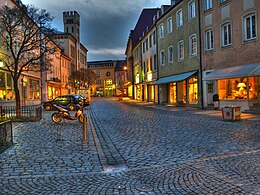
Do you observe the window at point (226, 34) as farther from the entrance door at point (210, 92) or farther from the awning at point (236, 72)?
the entrance door at point (210, 92)

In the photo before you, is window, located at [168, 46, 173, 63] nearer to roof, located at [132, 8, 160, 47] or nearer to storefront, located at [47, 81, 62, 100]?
storefront, located at [47, 81, 62, 100]

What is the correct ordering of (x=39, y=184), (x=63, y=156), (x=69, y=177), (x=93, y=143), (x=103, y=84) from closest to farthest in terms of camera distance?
(x=39, y=184) → (x=69, y=177) → (x=63, y=156) → (x=93, y=143) → (x=103, y=84)

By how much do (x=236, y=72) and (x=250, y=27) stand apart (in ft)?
10.1

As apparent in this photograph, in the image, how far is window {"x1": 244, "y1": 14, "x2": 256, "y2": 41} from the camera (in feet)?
58.1

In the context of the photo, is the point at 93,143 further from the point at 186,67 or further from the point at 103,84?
the point at 103,84

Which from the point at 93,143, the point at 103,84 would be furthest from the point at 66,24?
the point at 93,143

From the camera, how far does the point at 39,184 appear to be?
5.15 metres

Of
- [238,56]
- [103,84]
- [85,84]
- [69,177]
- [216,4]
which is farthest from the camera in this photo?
[103,84]

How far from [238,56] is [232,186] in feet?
51.7

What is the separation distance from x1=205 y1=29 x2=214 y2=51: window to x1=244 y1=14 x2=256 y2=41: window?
378 centimetres

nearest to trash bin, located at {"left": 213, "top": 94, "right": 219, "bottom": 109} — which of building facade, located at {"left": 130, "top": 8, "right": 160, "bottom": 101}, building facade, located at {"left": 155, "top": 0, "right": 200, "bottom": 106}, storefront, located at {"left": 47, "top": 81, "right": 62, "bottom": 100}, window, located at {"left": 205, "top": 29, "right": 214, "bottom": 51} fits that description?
building facade, located at {"left": 155, "top": 0, "right": 200, "bottom": 106}

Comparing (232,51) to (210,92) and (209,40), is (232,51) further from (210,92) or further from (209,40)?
(210,92)

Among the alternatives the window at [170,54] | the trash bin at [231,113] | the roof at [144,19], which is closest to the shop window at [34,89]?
the window at [170,54]

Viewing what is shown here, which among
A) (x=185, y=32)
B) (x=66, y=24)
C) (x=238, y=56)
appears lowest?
(x=238, y=56)
